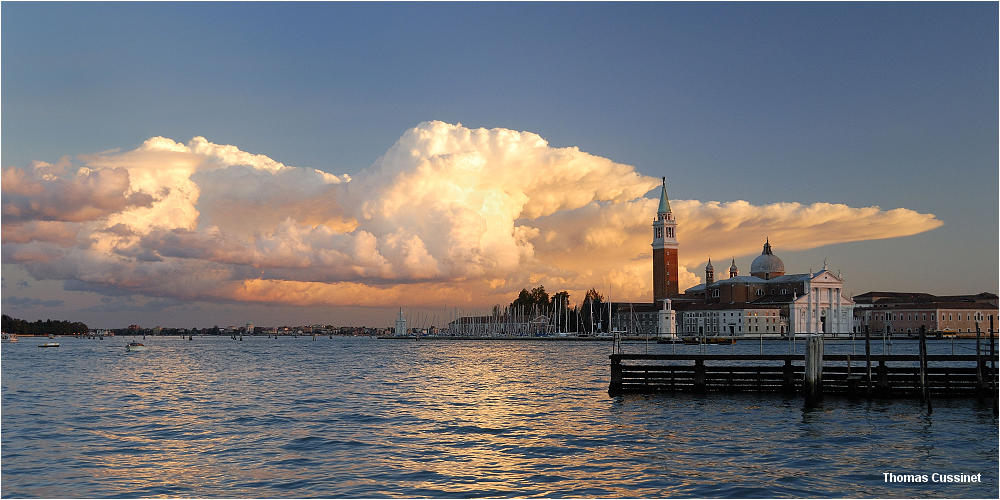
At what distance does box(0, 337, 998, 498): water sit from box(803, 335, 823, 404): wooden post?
68cm

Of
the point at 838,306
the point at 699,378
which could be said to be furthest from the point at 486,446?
the point at 838,306

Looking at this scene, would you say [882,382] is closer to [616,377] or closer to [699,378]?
[699,378]

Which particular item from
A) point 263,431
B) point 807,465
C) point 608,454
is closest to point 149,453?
point 263,431

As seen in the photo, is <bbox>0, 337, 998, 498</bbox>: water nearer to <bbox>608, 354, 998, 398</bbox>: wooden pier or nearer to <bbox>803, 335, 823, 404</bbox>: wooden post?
<bbox>803, 335, 823, 404</bbox>: wooden post

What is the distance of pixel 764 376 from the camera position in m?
38.9

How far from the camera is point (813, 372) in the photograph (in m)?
34.4

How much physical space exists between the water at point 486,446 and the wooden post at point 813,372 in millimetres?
679

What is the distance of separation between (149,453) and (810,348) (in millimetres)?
24432

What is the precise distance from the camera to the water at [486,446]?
62.1 feet

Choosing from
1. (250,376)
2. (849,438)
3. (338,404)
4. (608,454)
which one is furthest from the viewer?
(250,376)

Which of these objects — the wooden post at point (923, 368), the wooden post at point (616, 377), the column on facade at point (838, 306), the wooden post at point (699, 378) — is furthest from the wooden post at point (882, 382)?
the column on facade at point (838, 306)

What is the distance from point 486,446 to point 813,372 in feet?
53.0

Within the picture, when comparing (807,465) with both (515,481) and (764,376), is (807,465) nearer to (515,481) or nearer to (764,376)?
(515,481)

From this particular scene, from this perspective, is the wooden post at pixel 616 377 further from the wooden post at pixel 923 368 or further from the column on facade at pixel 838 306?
the column on facade at pixel 838 306
